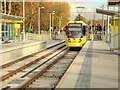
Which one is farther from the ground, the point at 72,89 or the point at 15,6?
the point at 15,6

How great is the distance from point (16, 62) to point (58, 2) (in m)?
82.1

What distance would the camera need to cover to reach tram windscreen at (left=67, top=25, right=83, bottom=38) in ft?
112

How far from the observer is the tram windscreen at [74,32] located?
3403cm

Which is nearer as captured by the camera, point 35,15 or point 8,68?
point 8,68

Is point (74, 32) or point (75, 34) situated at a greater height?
point (74, 32)

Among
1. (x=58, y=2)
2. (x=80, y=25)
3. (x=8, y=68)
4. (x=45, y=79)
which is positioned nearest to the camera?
(x=45, y=79)

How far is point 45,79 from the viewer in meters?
15.2

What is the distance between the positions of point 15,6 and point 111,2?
95.4ft

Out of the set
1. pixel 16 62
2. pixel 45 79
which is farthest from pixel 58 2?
pixel 45 79

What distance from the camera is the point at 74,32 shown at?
34.2 metres

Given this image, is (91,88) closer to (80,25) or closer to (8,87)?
(8,87)

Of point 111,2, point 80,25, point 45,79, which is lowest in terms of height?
point 45,79

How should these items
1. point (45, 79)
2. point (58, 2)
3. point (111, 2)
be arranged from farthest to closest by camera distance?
1. point (58, 2)
2. point (111, 2)
3. point (45, 79)

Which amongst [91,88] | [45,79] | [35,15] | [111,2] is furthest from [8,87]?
[35,15]
